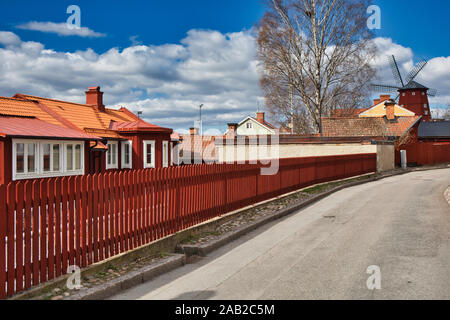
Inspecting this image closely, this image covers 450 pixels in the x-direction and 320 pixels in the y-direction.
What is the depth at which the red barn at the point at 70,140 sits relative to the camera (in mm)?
17047

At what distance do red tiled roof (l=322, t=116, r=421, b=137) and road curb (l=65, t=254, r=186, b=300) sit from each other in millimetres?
28856

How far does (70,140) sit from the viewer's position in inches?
773

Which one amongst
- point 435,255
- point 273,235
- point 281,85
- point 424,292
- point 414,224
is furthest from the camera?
point 281,85

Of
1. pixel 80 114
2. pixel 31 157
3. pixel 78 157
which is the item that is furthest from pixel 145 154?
pixel 31 157

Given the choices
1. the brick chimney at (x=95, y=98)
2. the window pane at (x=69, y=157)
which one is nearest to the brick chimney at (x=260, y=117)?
the brick chimney at (x=95, y=98)

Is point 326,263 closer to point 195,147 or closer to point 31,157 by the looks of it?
point 31,157

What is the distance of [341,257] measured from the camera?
6652 millimetres

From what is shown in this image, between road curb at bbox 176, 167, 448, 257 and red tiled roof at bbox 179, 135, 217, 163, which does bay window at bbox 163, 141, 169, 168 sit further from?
road curb at bbox 176, 167, 448, 257

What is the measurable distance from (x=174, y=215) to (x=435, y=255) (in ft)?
15.2

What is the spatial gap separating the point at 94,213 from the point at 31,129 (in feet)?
47.0

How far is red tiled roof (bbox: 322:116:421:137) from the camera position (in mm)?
33688

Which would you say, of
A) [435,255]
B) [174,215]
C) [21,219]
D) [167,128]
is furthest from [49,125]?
[435,255]

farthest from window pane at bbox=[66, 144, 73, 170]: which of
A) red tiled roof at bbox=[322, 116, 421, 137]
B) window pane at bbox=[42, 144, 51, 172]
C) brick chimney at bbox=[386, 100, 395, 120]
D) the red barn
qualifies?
brick chimney at bbox=[386, 100, 395, 120]
